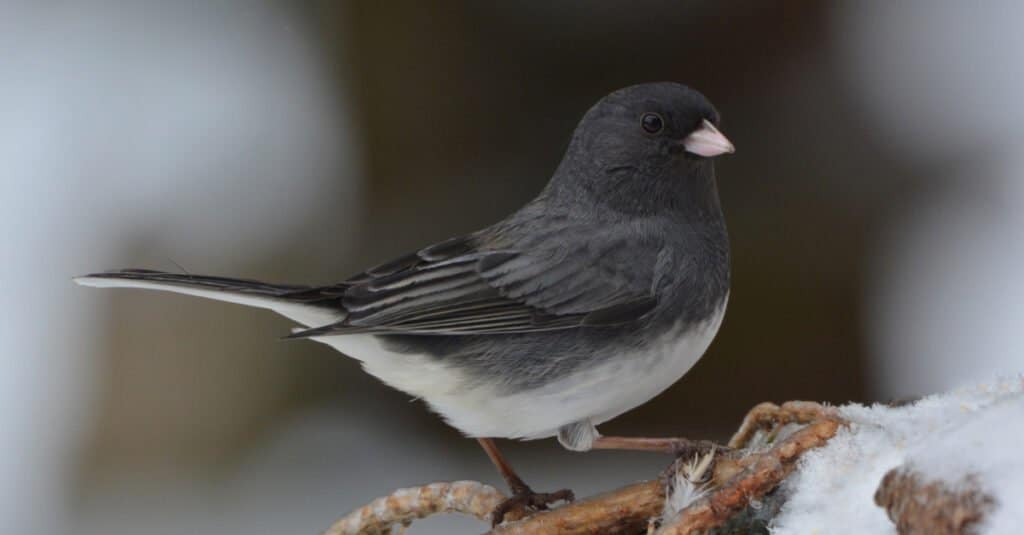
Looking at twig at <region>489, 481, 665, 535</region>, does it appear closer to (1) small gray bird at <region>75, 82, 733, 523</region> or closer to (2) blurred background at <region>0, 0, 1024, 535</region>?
(1) small gray bird at <region>75, 82, 733, 523</region>

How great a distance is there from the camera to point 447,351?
70.1 inches

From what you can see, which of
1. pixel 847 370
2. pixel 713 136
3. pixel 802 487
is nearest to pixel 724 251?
pixel 713 136

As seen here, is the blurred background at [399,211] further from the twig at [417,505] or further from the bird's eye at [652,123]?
the twig at [417,505]

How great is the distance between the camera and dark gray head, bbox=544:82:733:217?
188 centimetres

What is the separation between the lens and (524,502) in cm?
161

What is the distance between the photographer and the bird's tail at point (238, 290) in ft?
5.42

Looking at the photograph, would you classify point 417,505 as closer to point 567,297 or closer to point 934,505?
point 567,297

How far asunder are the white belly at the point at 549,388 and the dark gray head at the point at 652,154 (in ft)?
0.77

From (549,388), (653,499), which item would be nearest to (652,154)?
(549,388)

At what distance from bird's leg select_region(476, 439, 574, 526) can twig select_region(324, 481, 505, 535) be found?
3 centimetres

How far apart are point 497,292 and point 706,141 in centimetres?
45

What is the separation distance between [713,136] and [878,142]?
159 cm

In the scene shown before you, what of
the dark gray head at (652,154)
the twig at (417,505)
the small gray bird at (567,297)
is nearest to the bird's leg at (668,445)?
the small gray bird at (567,297)

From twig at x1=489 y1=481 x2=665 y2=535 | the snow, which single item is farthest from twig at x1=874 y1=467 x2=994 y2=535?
twig at x1=489 y1=481 x2=665 y2=535
